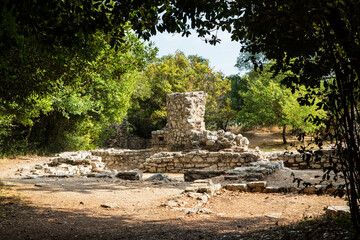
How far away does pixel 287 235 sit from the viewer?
352 cm

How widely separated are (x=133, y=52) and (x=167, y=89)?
2021cm

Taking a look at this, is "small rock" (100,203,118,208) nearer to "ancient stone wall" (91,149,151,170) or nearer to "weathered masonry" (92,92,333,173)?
"weathered masonry" (92,92,333,173)

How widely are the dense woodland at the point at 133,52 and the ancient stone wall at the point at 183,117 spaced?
3.94 m

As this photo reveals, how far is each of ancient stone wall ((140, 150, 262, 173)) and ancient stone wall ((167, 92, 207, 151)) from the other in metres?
3.33

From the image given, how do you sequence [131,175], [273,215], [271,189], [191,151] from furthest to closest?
[191,151]
[131,175]
[271,189]
[273,215]

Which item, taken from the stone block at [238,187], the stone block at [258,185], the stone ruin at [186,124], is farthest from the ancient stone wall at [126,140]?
the stone block at [258,185]

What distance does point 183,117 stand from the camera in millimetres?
19578

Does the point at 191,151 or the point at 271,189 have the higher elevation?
the point at 191,151

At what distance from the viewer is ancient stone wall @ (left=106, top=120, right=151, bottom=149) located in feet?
101

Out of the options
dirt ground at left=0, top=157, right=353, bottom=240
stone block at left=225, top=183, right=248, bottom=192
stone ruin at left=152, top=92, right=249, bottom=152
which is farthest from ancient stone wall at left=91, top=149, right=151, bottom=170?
stone block at left=225, top=183, right=248, bottom=192

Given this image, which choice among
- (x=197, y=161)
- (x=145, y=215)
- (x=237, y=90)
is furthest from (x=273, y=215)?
(x=237, y=90)

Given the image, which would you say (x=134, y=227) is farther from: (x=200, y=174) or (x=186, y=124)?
(x=186, y=124)

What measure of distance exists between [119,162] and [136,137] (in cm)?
1053

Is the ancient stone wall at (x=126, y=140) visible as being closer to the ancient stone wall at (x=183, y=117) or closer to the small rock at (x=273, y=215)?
the ancient stone wall at (x=183, y=117)
